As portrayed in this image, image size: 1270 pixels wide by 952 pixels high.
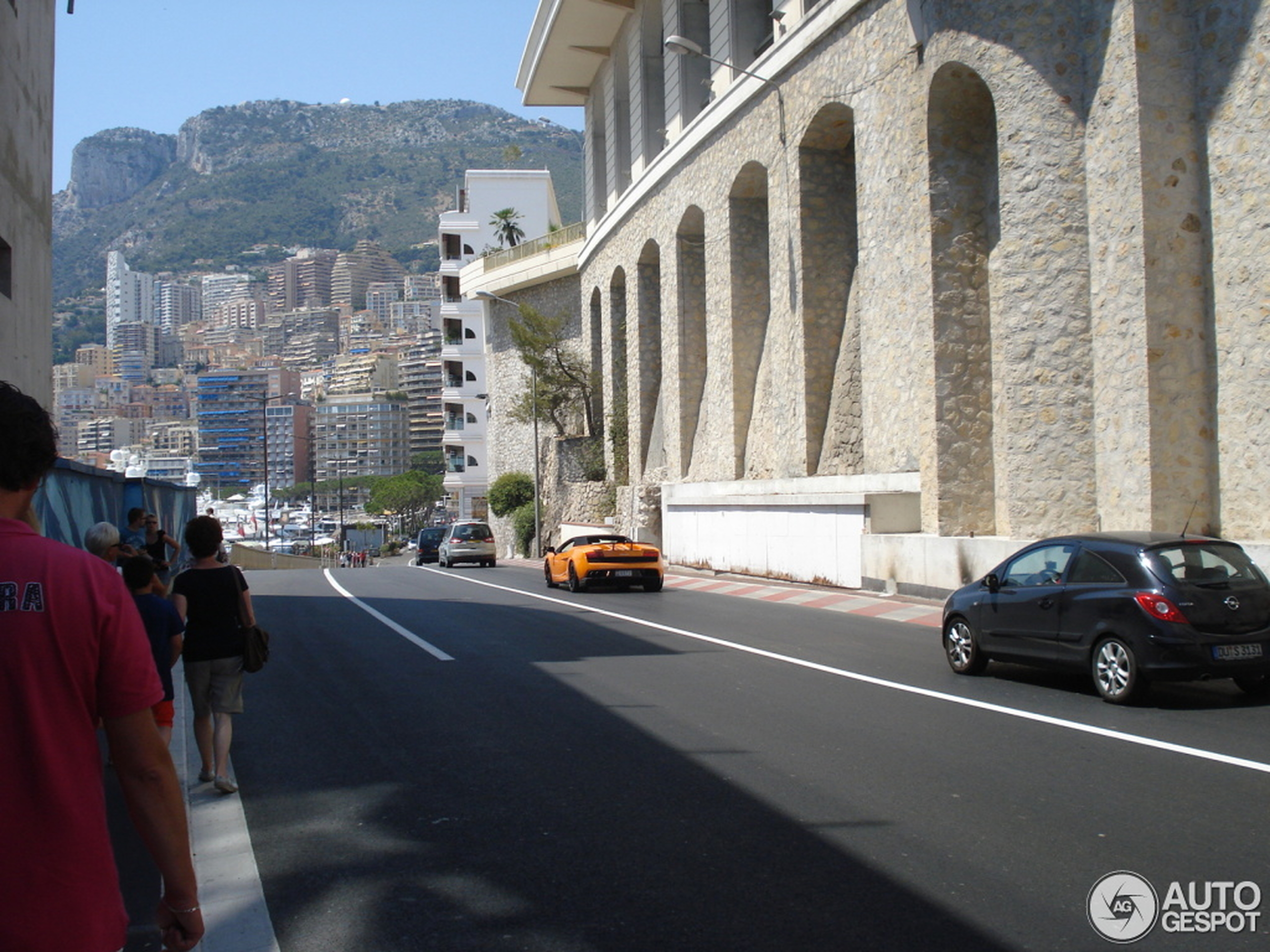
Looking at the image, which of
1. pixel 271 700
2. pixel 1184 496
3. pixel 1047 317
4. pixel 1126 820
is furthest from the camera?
pixel 1047 317

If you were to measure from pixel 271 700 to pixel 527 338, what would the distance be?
127 ft

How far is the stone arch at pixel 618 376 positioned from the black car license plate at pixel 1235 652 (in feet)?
121

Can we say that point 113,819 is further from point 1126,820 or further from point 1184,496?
point 1184,496

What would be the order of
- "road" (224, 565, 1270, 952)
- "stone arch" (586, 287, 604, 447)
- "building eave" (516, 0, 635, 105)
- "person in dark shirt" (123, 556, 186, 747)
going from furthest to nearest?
"stone arch" (586, 287, 604, 447) < "building eave" (516, 0, 635, 105) < "person in dark shirt" (123, 556, 186, 747) < "road" (224, 565, 1270, 952)

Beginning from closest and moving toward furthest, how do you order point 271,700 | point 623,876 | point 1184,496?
1. point 623,876
2. point 271,700
3. point 1184,496

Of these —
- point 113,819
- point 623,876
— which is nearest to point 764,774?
point 623,876

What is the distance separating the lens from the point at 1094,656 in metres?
9.70

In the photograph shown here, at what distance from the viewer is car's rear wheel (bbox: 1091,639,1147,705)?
30.2 ft

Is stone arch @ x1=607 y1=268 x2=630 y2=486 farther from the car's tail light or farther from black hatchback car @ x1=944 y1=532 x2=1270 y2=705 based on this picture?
the car's tail light

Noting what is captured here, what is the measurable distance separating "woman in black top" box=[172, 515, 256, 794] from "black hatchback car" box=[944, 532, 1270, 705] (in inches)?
276

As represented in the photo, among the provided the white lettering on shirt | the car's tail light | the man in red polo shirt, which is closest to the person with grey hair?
the man in red polo shirt

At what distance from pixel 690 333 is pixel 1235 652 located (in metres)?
29.5

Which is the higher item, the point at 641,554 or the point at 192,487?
the point at 192,487

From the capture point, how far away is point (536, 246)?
183 ft
